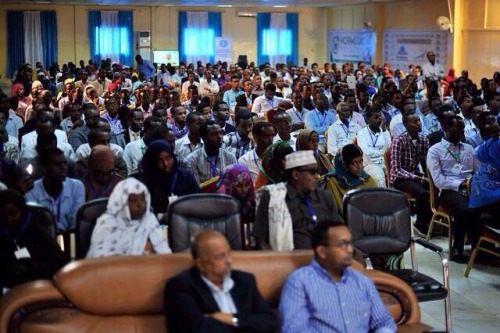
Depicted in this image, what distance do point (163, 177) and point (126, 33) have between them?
19199 millimetres

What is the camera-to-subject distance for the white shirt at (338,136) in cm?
925

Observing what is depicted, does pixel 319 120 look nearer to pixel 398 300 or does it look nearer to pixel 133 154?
pixel 133 154

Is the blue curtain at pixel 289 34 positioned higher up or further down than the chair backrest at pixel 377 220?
higher up

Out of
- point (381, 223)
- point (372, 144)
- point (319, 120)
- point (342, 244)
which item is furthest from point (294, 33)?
point (342, 244)

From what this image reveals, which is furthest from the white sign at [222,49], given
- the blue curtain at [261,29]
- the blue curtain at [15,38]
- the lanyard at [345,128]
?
the lanyard at [345,128]

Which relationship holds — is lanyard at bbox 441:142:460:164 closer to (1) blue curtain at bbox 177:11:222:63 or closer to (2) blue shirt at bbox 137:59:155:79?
(2) blue shirt at bbox 137:59:155:79

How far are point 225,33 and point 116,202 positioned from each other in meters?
21.6

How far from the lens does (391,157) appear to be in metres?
7.89

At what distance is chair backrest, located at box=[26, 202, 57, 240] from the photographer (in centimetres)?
468

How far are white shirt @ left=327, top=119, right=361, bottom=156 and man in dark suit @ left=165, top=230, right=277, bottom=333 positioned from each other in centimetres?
558

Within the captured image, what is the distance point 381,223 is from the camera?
5.21m

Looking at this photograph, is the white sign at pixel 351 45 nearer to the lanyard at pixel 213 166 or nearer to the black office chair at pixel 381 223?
the lanyard at pixel 213 166

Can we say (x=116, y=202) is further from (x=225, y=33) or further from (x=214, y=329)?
(x=225, y=33)

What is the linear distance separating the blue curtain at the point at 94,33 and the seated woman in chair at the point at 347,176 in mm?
18848
